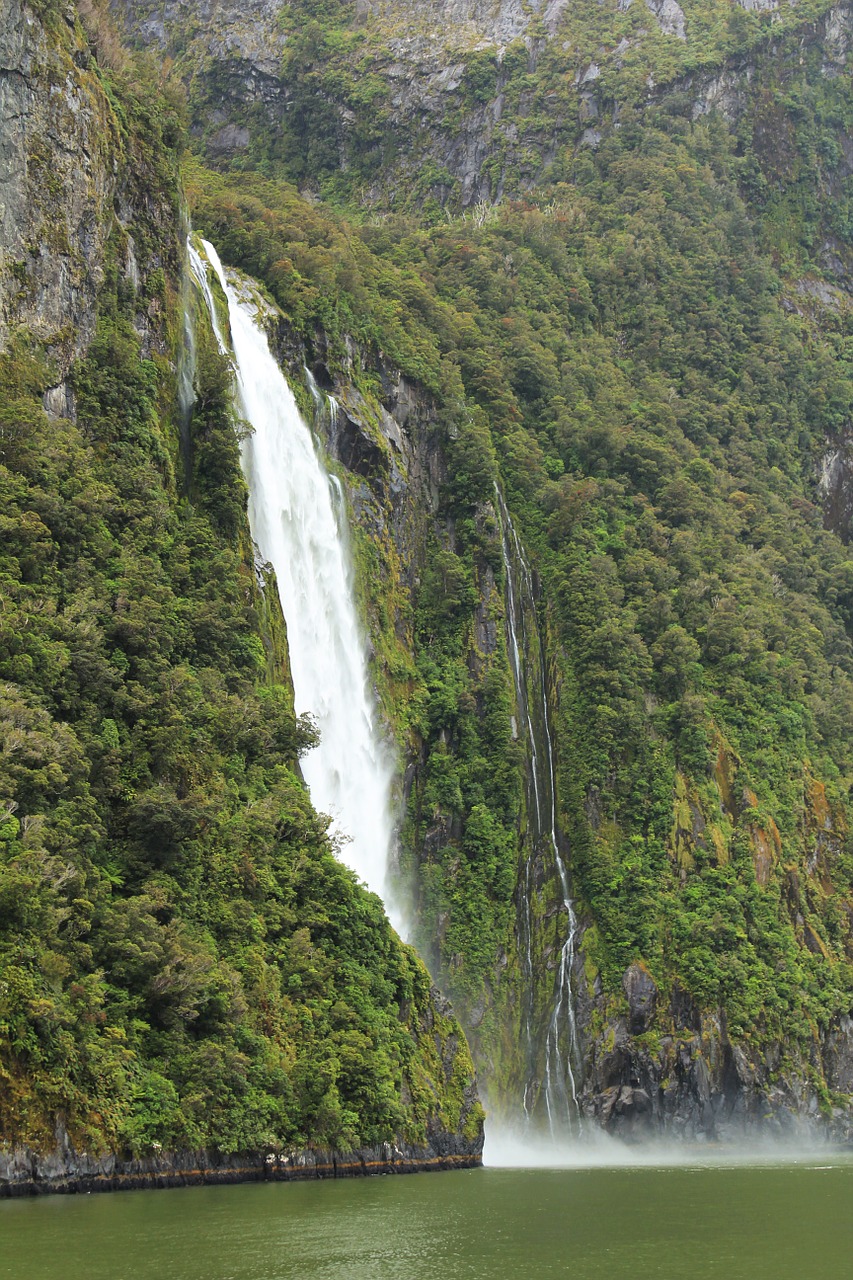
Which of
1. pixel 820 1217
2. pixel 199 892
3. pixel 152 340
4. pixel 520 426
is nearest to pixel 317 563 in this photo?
pixel 152 340

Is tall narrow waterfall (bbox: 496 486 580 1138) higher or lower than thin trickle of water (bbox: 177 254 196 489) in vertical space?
lower

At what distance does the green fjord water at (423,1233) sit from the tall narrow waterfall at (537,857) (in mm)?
20168

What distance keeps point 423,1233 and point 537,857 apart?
31865 mm

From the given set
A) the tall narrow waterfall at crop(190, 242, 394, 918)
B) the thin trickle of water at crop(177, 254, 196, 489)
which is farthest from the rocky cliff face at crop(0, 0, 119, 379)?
the tall narrow waterfall at crop(190, 242, 394, 918)

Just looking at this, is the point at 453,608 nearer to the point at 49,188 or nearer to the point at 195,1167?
the point at 49,188

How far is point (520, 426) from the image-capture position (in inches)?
2482

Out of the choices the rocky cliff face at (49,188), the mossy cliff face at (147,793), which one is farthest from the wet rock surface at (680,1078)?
the rocky cliff face at (49,188)

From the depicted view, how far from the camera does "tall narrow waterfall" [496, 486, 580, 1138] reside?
4588cm

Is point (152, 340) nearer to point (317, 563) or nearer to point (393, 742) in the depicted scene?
point (317, 563)

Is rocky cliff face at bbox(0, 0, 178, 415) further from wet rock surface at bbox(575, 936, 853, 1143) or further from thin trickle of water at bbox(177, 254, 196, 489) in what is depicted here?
wet rock surface at bbox(575, 936, 853, 1143)

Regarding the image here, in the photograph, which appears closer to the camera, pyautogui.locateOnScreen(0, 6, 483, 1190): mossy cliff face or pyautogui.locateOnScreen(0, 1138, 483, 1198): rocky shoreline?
pyautogui.locateOnScreen(0, 1138, 483, 1198): rocky shoreline

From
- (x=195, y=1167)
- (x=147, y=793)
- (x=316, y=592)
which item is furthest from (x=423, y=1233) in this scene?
(x=316, y=592)

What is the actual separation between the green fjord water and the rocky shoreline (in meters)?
0.58

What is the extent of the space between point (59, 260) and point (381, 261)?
35249mm
